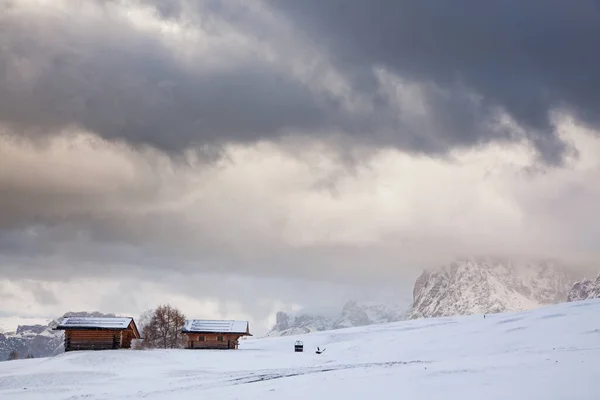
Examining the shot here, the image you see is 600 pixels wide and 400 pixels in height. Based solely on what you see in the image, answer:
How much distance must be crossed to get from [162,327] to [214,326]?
59.1 feet

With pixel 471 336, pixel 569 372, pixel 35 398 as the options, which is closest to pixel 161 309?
pixel 471 336

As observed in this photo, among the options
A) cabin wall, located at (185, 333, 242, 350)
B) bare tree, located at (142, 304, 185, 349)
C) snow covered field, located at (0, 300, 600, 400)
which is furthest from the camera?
bare tree, located at (142, 304, 185, 349)

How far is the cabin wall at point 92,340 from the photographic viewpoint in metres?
80.7

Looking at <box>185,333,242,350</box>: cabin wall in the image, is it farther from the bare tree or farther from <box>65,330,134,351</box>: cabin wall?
the bare tree

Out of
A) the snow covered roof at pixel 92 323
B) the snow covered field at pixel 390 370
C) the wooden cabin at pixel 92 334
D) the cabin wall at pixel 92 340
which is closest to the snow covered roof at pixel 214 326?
the snow covered roof at pixel 92 323

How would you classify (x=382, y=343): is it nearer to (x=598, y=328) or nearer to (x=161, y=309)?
(x=598, y=328)

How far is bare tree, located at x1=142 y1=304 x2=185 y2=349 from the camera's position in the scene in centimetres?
10206

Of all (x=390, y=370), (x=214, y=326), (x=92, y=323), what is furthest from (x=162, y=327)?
(x=390, y=370)

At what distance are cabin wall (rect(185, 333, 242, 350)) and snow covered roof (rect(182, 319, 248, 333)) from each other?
728 mm

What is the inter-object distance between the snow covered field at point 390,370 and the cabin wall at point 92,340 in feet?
46.8

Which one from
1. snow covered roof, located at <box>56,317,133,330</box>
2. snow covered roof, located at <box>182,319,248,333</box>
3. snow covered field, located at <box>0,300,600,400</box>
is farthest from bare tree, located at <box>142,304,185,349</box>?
snow covered field, located at <box>0,300,600,400</box>

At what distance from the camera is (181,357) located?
65.1 meters

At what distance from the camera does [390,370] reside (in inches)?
1412

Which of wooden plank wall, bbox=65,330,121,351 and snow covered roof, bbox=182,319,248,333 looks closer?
wooden plank wall, bbox=65,330,121,351
